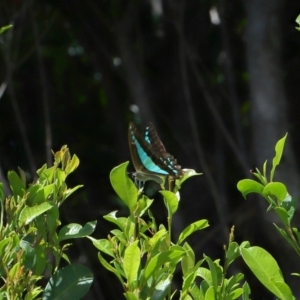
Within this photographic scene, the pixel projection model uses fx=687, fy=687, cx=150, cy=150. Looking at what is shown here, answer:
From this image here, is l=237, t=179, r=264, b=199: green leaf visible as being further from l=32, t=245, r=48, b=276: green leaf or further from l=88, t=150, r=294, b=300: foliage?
l=32, t=245, r=48, b=276: green leaf

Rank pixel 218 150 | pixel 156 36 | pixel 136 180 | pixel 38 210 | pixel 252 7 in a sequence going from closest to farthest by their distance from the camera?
pixel 38 210 < pixel 136 180 < pixel 252 7 < pixel 218 150 < pixel 156 36

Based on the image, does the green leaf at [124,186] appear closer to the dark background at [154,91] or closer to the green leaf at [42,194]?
the green leaf at [42,194]

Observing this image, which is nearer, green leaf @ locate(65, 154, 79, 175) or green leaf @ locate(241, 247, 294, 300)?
green leaf @ locate(241, 247, 294, 300)

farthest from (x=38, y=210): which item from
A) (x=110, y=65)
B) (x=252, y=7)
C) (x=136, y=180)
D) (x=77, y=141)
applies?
(x=77, y=141)

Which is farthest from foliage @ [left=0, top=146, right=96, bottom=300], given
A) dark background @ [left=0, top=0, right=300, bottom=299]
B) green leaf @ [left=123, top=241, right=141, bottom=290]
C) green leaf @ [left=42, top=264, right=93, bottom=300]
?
dark background @ [left=0, top=0, right=300, bottom=299]

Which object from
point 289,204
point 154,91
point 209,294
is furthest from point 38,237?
point 154,91

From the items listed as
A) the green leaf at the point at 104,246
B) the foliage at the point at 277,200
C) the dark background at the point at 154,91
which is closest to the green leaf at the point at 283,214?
the foliage at the point at 277,200

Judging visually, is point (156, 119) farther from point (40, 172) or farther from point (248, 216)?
point (40, 172)
